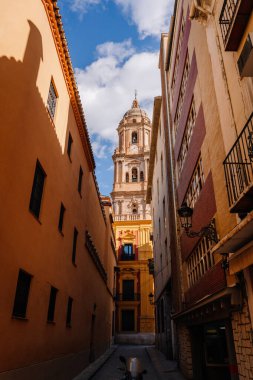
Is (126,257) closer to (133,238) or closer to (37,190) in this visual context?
(133,238)

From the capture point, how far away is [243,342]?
244 inches

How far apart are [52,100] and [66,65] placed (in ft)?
6.33

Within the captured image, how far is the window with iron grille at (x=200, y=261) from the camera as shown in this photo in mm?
9367

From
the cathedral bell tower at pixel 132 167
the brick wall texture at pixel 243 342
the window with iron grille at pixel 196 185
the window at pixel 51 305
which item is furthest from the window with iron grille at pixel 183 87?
the cathedral bell tower at pixel 132 167

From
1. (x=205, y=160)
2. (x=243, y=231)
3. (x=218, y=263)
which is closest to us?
(x=243, y=231)

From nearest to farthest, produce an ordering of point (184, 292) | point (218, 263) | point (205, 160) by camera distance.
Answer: point (218, 263) → point (205, 160) → point (184, 292)

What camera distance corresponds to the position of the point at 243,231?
514 cm

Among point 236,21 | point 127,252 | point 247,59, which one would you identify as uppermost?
point 127,252

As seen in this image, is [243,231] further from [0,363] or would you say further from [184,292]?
[184,292]

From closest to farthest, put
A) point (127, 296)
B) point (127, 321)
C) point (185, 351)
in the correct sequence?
point (185, 351), point (127, 321), point (127, 296)

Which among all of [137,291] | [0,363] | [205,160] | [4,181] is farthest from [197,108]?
[137,291]

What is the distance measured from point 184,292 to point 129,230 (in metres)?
30.3

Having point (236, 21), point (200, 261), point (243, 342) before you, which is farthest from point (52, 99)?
point (243, 342)

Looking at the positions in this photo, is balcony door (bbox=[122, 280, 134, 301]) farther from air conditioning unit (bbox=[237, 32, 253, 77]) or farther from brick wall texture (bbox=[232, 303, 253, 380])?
air conditioning unit (bbox=[237, 32, 253, 77])
